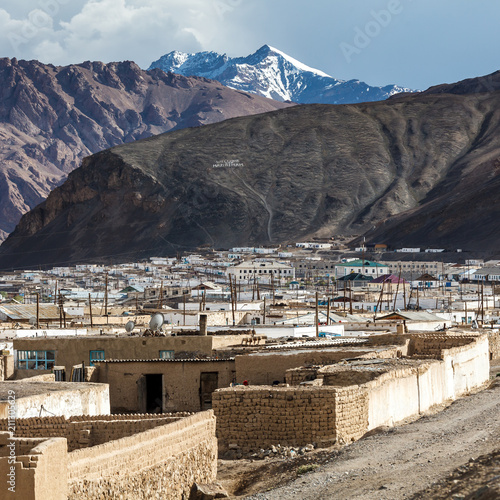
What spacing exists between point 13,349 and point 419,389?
32.9ft

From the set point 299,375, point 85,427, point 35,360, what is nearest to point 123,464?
point 85,427

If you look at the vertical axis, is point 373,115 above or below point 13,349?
above

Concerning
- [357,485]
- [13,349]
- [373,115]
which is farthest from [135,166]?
[357,485]

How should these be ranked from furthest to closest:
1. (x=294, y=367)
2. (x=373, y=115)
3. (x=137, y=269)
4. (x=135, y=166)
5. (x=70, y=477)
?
(x=373, y=115) → (x=135, y=166) → (x=137, y=269) → (x=294, y=367) → (x=70, y=477)

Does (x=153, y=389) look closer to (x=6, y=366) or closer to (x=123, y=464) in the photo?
(x=6, y=366)

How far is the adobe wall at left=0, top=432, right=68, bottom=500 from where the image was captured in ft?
30.0

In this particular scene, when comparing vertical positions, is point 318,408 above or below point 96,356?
below

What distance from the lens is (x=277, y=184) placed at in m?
172

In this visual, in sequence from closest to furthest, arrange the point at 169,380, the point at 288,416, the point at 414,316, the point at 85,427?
the point at 85,427 < the point at 288,416 < the point at 169,380 < the point at 414,316

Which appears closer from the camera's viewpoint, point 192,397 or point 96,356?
point 192,397

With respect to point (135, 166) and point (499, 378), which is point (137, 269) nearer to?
point (135, 166)

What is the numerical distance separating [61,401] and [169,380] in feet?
13.6

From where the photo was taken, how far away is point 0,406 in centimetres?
1429

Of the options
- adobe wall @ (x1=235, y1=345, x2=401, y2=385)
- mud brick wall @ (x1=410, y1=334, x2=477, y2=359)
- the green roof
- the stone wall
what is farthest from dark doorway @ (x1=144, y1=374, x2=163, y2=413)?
the green roof
